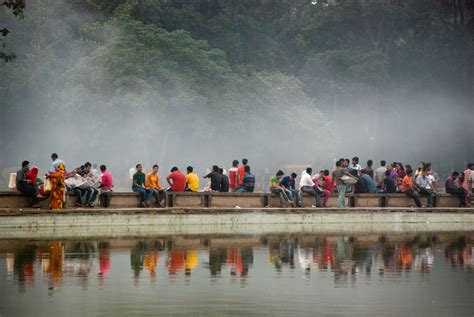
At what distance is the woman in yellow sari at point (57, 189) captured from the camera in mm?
31641

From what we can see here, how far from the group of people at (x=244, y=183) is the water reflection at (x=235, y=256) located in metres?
3.58

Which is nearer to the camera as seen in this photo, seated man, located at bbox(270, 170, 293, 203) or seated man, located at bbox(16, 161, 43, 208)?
seated man, located at bbox(16, 161, 43, 208)

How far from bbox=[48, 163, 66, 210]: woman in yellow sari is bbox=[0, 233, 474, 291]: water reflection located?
3194 millimetres

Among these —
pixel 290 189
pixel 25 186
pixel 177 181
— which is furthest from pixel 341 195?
pixel 25 186

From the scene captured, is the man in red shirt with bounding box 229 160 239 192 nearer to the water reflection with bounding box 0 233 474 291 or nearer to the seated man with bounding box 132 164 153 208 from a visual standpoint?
the seated man with bounding box 132 164 153 208

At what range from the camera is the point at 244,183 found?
3709 cm

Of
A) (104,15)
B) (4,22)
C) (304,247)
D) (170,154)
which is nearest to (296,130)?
(170,154)

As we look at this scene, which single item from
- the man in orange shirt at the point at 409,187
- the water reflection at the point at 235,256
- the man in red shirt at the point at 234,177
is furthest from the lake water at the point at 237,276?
the man in orange shirt at the point at 409,187

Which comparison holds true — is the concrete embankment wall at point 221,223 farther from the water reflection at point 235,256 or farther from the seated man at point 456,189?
the water reflection at point 235,256

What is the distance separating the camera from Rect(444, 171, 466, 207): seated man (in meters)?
39.0

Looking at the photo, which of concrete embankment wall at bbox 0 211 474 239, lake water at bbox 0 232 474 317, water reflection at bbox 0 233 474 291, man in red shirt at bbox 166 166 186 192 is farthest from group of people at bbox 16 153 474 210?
water reflection at bbox 0 233 474 291

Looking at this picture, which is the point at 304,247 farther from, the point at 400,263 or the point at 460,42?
the point at 460,42

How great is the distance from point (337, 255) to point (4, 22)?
5219cm

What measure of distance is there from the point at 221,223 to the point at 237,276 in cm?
1243
